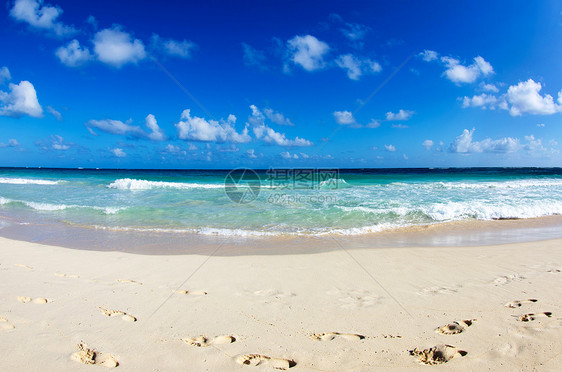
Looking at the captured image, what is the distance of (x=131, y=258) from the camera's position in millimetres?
5918

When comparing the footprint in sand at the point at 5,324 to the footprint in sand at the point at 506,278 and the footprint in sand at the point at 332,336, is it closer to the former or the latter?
the footprint in sand at the point at 332,336

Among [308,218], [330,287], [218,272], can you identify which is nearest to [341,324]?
[330,287]

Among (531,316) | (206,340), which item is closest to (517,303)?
(531,316)

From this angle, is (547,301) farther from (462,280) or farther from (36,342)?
(36,342)

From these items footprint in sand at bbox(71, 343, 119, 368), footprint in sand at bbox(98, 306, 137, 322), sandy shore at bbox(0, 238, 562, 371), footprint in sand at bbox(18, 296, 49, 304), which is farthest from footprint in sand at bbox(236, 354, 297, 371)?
footprint in sand at bbox(18, 296, 49, 304)

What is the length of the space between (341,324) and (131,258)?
4668 millimetres

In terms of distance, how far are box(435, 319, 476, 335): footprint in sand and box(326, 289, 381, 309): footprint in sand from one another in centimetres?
85

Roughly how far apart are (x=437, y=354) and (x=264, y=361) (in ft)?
5.20

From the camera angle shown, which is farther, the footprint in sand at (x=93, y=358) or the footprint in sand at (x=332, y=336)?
the footprint in sand at (x=332, y=336)

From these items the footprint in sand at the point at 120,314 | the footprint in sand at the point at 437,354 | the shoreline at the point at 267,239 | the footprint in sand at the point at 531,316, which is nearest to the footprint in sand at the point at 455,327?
the footprint in sand at the point at 437,354

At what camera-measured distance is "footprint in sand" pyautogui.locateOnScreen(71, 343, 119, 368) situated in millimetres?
2506

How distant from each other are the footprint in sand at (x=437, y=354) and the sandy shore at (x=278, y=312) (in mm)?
30

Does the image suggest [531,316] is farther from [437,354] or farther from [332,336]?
[332,336]

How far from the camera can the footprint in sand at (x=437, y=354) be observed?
8.32 feet
